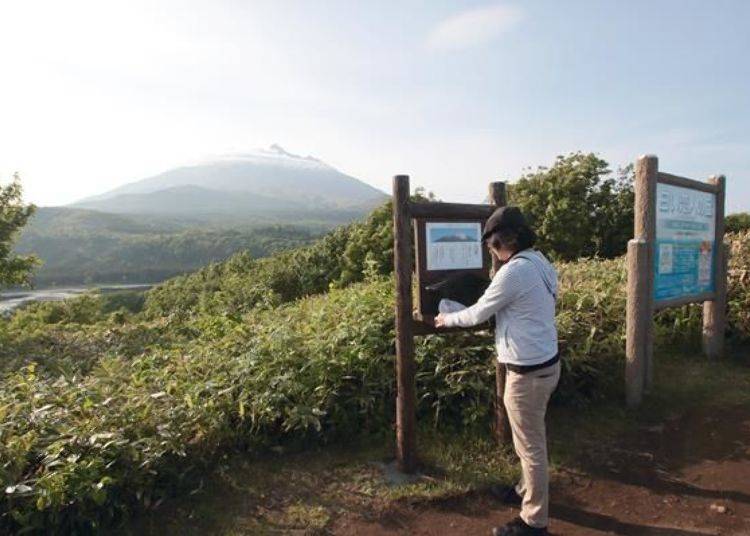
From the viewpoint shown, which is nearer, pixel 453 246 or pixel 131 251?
pixel 453 246

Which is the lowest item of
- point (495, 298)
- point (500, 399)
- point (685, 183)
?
point (500, 399)

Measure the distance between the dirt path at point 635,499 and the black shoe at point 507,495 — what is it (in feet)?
0.15

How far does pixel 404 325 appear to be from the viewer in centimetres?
388

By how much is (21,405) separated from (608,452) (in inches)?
169

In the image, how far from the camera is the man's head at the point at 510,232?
315cm

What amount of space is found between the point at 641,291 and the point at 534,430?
261cm

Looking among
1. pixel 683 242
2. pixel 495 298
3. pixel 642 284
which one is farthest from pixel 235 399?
pixel 683 242

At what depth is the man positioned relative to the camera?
10.1ft

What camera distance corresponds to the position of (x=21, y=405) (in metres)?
3.88

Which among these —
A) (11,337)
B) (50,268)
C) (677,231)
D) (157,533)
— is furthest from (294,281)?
(50,268)

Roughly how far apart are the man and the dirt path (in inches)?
15.7

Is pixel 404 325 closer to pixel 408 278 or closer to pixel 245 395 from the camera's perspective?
pixel 408 278

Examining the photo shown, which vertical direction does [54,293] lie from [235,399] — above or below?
below

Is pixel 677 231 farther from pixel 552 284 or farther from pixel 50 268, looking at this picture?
pixel 50 268
